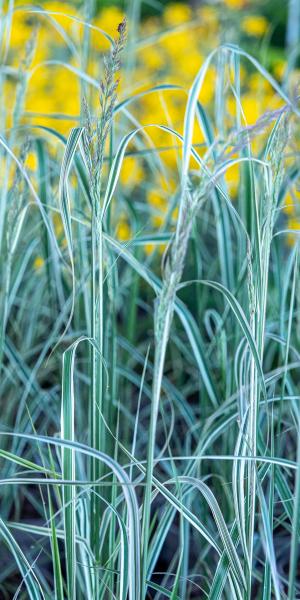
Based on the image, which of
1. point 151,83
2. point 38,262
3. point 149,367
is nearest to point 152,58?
point 151,83

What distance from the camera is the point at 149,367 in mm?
1431

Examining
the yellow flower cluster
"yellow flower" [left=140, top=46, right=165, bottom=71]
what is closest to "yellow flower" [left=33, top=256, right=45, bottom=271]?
the yellow flower cluster

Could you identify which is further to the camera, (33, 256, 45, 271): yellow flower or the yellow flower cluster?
the yellow flower cluster

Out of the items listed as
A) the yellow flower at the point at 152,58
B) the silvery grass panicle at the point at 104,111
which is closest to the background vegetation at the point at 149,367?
the silvery grass panicle at the point at 104,111

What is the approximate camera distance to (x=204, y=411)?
112 cm

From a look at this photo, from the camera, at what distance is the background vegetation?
0.69 m

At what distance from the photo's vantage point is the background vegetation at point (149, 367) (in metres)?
0.69

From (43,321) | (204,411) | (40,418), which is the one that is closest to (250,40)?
(43,321)

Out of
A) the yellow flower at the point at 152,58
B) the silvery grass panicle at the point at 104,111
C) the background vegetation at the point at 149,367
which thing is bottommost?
the background vegetation at the point at 149,367

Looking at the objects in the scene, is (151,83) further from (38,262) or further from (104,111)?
(104,111)

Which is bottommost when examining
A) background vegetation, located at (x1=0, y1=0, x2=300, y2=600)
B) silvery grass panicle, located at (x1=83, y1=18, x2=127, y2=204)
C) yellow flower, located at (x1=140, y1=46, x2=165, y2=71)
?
background vegetation, located at (x1=0, y1=0, x2=300, y2=600)

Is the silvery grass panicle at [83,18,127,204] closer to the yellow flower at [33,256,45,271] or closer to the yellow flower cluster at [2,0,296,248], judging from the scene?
the yellow flower at [33,256,45,271]

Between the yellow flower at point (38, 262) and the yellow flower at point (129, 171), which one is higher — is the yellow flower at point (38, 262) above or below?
below

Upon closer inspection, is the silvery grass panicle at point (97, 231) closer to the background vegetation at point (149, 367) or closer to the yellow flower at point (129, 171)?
the background vegetation at point (149, 367)
